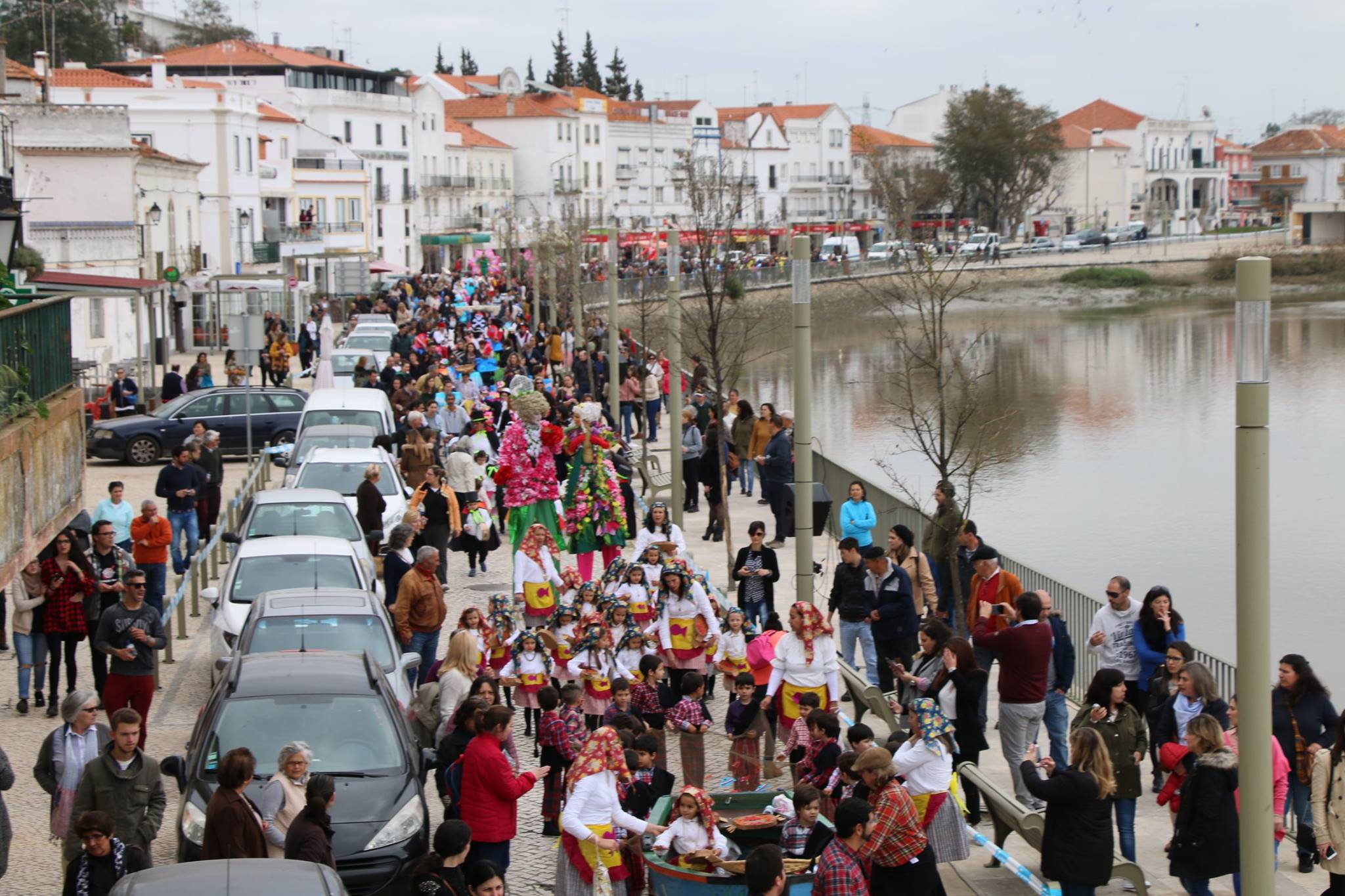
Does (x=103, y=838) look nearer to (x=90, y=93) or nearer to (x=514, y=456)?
(x=514, y=456)

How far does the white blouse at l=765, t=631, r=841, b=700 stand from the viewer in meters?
11.6

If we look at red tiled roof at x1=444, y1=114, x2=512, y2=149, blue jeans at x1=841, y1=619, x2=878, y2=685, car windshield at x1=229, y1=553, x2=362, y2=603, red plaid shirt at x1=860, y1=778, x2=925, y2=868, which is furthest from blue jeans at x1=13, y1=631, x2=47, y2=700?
red tiled roof at x1=444, y1=114, x2=512, y2=149

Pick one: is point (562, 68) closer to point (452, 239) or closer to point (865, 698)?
point (452, 239)

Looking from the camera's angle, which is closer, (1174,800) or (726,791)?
(1174,800)

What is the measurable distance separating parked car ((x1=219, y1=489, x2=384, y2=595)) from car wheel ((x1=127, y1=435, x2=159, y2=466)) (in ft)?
38.7

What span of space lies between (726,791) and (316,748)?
262cm

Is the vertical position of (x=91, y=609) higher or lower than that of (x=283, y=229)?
lower

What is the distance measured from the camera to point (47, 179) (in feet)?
140

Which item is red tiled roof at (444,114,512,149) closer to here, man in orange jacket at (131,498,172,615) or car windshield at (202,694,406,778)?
man in orange jacket at (131,498,172,615)

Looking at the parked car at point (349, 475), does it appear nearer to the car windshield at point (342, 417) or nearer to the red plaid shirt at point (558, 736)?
the car windshield at point (342, 417)

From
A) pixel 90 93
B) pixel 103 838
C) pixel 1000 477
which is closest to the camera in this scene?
pixel 103 838

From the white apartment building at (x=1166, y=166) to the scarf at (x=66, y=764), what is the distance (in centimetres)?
14876

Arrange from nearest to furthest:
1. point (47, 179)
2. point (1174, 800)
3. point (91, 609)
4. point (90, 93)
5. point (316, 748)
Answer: point (1174, 800)
point (316, 748)
point (91, 609)
point (47, 179)
point (90, 93)

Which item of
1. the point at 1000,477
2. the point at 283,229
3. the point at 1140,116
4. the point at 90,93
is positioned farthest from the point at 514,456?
the point at 1140,116
